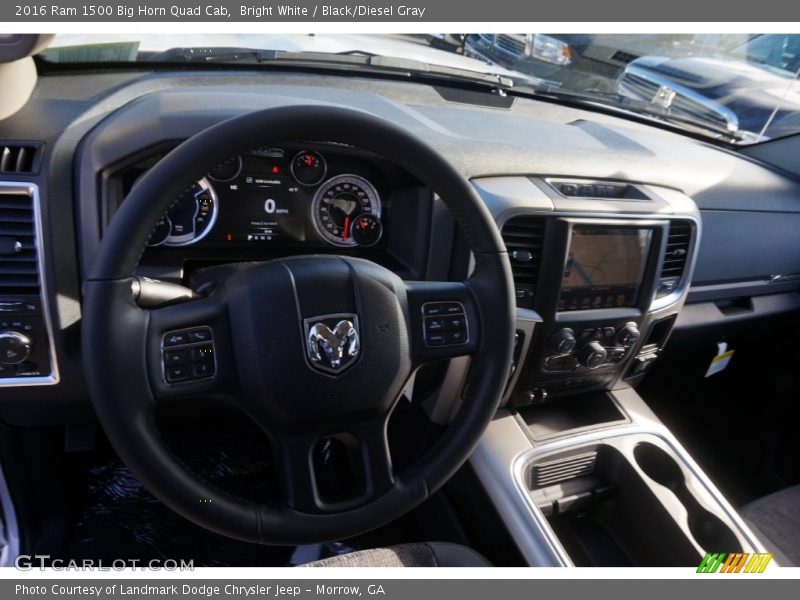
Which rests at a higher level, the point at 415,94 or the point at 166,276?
the point at 415,94

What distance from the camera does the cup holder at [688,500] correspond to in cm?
153

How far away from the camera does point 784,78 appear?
7.06 ft

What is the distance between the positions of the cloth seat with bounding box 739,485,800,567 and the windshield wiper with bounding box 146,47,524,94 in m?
1.43

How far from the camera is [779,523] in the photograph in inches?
66.3

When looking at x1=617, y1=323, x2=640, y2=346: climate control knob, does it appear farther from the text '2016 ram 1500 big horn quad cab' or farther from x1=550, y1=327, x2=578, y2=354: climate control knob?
x1=550, y1=327, x2=578, y2=354: climate control knob

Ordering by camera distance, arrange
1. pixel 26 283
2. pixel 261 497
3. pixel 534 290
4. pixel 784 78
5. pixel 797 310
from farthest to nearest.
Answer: pixel 797 310 < pixel 784 78 < pixel 261 497 < pixel 534 290 < pixel 26 283

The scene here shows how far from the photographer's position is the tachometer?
131 cm

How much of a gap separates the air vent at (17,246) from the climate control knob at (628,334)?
142 cm

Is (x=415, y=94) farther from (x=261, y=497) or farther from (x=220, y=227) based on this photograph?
(x=261, y=497)

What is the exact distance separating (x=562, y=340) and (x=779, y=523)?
806mm

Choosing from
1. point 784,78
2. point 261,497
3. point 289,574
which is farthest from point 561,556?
point 784,78

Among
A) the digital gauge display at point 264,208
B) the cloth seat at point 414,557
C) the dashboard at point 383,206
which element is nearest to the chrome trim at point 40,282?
the dashboard at point 383,206

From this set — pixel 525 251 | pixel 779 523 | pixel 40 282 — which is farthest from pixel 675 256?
pixel 40 282

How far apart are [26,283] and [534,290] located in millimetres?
1124
